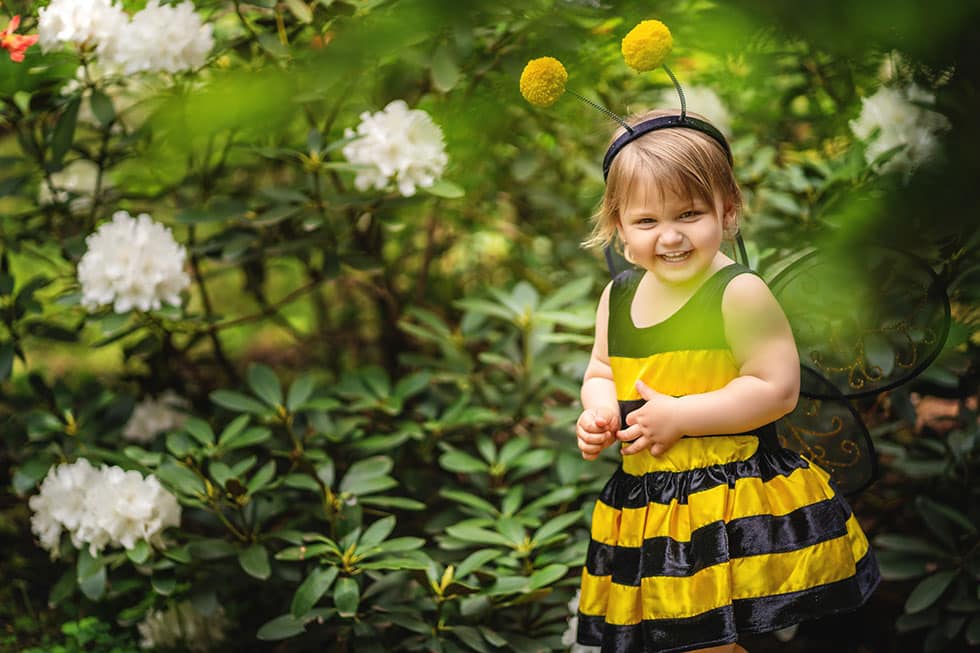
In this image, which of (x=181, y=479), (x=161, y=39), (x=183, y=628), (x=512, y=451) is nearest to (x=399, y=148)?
(x=161, y=39)

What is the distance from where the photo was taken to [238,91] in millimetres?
1121

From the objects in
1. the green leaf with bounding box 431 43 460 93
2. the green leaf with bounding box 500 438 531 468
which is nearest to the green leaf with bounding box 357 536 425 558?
the green leaf with bounding box 500 438 531 468

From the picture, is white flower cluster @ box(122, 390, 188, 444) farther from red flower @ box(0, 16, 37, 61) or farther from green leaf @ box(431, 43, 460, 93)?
green leaf @ box(431, 43, 460, 93)

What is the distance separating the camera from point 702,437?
138 cm

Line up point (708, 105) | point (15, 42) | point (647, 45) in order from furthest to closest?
point (708, 105), point (15, 42), point (647, 45)

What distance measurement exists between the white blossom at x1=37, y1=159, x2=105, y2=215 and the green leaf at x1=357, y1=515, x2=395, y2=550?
1.18 m

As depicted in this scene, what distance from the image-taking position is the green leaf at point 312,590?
1730 mm

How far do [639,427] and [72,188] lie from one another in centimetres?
189

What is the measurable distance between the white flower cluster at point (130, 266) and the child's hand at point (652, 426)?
1136 mm

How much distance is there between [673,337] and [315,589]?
905 millimetres

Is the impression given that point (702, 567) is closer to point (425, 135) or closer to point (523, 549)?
point (523, 549)

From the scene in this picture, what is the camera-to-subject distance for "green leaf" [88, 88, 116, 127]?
6.64ft

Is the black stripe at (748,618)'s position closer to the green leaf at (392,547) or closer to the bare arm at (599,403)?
the bare arm at (599,403)

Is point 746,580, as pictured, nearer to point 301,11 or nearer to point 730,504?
point 730,504
